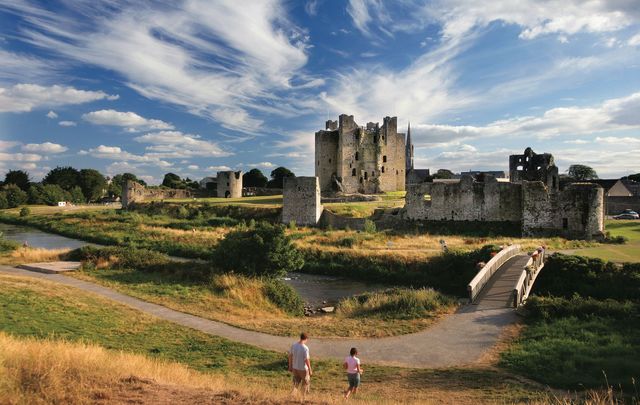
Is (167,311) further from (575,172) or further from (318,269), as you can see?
(575,172)

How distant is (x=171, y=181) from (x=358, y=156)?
68.7 meters

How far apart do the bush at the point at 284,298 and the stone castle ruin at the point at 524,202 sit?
2063cm

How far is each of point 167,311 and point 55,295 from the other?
14.1 feet

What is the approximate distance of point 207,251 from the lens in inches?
1241

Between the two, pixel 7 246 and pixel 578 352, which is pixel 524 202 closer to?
pixel 578 352

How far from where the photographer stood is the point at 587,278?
62.2 feet

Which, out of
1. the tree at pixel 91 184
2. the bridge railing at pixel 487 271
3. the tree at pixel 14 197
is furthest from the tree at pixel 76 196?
the bridge railing at pixel 487 271

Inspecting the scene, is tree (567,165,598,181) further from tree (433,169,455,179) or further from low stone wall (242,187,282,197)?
low stone wall (242,187,282,197)

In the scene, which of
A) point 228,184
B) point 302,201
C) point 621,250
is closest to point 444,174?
point 228,184

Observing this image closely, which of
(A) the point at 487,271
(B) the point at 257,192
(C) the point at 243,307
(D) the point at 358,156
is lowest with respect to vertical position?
(C) the point at 243,307

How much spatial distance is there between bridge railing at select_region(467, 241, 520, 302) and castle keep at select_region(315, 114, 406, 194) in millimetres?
32226

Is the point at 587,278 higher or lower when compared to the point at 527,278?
lower

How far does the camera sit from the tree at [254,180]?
301ft

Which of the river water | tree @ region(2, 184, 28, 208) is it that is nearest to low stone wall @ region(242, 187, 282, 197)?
the river water
